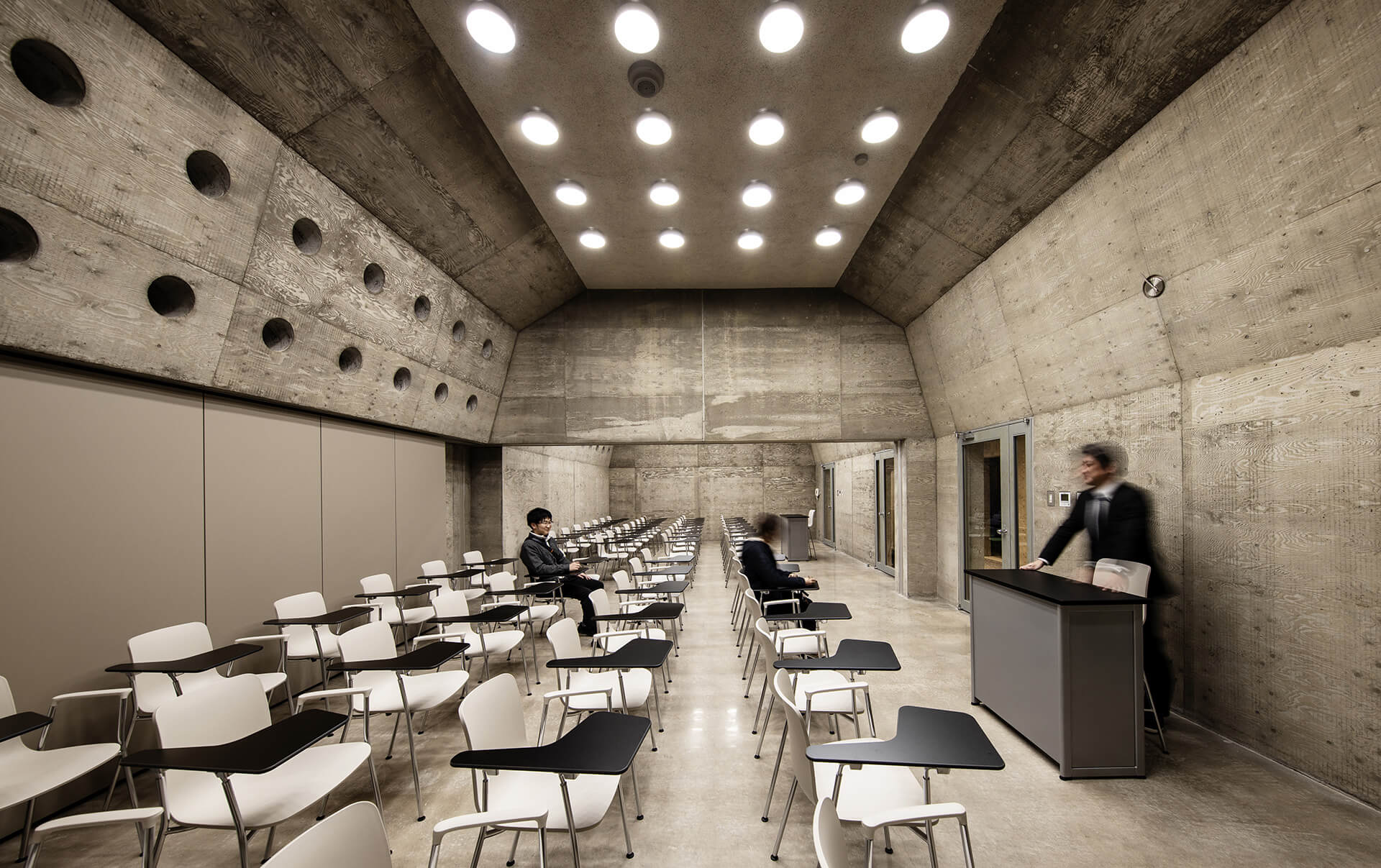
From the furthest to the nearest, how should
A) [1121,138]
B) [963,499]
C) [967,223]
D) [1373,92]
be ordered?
[963,499], [967,223], [1121,138], [1373,92]

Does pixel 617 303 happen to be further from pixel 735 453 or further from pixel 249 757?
pixel 735 453

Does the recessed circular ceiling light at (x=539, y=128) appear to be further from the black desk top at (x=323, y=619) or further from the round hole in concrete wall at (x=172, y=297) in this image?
the black desk top at (x=323, y=619)

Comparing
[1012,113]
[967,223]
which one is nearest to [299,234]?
[1012,113]

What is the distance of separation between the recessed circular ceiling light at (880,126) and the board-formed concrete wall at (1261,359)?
1.59 m

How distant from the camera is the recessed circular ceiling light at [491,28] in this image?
3.71 meters

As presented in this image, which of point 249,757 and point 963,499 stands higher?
point 963,499

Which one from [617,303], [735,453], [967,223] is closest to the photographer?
[967,223]

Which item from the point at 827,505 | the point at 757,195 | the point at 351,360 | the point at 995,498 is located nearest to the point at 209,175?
the point at 351,360

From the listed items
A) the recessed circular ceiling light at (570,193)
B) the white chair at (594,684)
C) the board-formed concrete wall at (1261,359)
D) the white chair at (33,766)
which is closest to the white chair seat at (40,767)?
the white chair at (33,766)

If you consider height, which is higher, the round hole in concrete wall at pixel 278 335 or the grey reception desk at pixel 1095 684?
the round hole in concrete wall at pixel 278 335

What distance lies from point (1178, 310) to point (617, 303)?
699cm

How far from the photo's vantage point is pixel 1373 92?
278 cm

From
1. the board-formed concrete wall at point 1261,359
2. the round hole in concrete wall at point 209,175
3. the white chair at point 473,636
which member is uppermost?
the round hole in concrete wall at point 209,175

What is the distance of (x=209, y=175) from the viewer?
13.0ft
